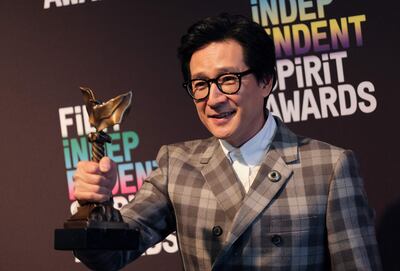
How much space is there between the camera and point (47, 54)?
217 cm

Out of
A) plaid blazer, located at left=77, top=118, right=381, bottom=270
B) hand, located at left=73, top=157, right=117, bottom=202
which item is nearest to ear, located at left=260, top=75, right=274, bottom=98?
plaid blazer, located at left=77, top=118, right=381, bottom=270

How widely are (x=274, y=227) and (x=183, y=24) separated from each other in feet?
2.71

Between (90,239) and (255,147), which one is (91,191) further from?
(255,147)

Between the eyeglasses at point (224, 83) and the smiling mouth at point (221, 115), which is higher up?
the eyeglasses at point (224, 83)

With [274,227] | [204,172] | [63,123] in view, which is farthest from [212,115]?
[63,123]

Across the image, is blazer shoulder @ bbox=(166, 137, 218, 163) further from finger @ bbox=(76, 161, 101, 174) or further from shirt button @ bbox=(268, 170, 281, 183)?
finger @ bbox=(76, 161, 101, 174)

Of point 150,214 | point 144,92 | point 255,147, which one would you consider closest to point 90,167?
point 150,214

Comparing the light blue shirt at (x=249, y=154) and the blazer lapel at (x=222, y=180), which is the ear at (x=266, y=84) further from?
the blazer lapel at (x=222, y=180)

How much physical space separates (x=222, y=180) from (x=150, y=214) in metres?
0.19

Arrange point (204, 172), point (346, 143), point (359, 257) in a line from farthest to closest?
point (346, 143), point (204, 172), point (359, 257)

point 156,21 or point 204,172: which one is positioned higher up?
point 156,21

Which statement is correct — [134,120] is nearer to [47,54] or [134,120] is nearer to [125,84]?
[125,84]

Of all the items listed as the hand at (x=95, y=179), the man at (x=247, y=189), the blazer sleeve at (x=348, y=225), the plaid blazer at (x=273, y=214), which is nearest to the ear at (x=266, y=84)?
the man at (x=247, y=189)

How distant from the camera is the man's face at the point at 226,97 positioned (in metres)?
1.57
